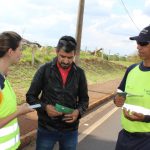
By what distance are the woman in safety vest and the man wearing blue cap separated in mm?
1090

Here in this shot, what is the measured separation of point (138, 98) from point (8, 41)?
1.40 m

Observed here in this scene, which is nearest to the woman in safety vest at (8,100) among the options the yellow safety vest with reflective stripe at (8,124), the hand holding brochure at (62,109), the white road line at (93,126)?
the yellow safety vest with reflective stripe at (8,124)

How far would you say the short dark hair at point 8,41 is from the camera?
3721 mm

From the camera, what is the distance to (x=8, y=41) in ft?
12.3

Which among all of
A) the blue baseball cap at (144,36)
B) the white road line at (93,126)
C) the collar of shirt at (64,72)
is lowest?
the white road line at (93,126)

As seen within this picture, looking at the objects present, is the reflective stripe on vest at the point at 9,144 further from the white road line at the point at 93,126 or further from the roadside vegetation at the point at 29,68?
the roadside vegetation at the point at 29,68

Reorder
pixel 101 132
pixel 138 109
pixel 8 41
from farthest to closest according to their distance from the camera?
pixel 101 132
pixel 138 109
pixel 8 41

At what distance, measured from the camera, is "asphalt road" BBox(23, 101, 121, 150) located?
27.1ft

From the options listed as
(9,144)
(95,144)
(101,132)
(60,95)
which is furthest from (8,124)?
(101,132)

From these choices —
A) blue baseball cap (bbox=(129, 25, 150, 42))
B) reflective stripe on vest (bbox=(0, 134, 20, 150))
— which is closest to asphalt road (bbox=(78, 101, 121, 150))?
blue baseball cap (bbox=(129, 25, 150, 42))

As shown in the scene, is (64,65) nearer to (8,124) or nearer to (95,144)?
(8,124)

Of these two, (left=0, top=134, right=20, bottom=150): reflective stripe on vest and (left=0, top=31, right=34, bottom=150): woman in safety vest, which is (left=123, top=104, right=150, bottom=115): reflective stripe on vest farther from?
(left=0, top=134, right=20, bottom=150): reflective stripe on vest

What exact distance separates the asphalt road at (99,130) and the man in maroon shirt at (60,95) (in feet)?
9.01

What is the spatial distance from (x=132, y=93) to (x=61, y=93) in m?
0.79
